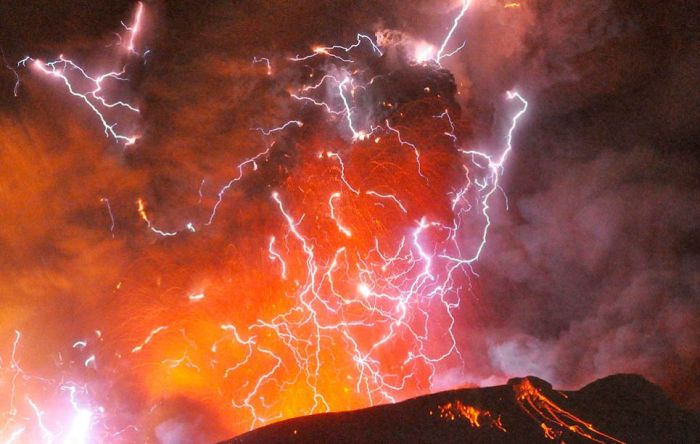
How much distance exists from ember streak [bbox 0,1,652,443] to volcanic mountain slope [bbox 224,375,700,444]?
5190mm

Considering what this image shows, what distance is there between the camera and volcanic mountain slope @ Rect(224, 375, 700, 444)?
19.8 ft

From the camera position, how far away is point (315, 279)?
12.0m

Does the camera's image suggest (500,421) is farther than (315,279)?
No

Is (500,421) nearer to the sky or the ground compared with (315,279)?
nearer to the ground

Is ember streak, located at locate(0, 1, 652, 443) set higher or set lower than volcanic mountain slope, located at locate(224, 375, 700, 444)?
higher

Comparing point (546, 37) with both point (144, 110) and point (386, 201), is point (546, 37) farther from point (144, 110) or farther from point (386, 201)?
point (144, 110)

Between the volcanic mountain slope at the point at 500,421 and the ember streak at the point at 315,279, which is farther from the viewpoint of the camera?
the ember streak at the point at 315,279

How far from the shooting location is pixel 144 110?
11.9 meters

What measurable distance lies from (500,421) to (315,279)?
246 inches

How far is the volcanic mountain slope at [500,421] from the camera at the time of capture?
6.04 meters

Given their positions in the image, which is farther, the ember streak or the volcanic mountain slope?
the ember streak

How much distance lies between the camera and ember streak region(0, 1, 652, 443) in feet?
38.9

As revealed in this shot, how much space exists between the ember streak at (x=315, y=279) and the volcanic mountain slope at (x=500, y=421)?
5190 mm

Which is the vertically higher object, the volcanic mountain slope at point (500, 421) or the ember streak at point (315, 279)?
the ember streak at point (315, 279)
